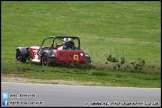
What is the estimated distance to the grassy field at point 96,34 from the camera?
61.0 feet

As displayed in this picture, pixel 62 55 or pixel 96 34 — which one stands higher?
pixel 96 34

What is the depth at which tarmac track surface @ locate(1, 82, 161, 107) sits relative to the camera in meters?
9.65

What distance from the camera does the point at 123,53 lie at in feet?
90.2

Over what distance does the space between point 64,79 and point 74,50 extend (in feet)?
14.1

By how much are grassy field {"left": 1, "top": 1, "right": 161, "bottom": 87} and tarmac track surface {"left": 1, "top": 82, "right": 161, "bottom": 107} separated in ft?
11.7

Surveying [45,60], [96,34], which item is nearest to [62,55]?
[45,60]

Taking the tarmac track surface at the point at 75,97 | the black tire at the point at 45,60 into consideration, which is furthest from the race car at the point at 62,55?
the tarmac track surface at the point at 75,97

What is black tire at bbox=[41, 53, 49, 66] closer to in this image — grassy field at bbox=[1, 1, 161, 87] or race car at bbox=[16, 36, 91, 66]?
race car at bbox=[16, 36, 91, 66]

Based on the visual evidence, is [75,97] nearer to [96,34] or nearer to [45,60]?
[45,60]

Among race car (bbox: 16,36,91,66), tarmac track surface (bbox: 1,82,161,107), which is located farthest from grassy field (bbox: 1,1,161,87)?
tarmac track surface (bbox: 1,82,161,107)

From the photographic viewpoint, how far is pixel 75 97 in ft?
34.7

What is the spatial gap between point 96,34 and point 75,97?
2558 centimetres

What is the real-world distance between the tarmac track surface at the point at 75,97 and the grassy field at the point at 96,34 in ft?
11.7

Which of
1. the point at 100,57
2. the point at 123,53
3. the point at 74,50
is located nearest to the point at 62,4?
the point at 123,53
